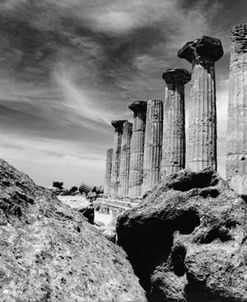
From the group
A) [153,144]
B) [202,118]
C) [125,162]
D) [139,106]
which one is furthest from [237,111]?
[125,162]

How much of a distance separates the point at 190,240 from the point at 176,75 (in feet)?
50.1

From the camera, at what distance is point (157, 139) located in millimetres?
20109

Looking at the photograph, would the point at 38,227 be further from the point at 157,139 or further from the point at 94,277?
the point at 157,139

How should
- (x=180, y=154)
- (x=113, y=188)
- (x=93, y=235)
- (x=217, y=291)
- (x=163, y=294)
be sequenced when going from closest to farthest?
1. (x=217, y=291)
2. (x=93, y=235)
3. (x=163, y=294)
4. (x=180, y=154)
5. (x=113, y=188)

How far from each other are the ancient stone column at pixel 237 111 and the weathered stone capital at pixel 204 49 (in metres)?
2.34

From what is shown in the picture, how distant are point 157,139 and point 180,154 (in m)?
3.41

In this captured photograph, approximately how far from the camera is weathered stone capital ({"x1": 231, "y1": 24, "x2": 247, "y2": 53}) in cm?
1123

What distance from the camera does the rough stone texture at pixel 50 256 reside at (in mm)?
1851

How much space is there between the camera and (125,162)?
88.2ft

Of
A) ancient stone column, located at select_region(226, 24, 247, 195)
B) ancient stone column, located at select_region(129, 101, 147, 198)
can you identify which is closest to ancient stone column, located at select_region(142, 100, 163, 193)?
ancient stone column, located at select_region(129, 101, 147, 198)

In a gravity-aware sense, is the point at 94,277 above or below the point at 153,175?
below

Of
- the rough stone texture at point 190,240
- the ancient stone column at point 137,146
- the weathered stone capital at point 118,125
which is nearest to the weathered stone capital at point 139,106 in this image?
the ancient stone column at point 137,146

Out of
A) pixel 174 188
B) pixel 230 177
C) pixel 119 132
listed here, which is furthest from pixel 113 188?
pixel 174 188

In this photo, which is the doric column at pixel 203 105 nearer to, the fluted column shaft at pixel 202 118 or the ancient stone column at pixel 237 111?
the fluted column shaft at pixel 202 118
